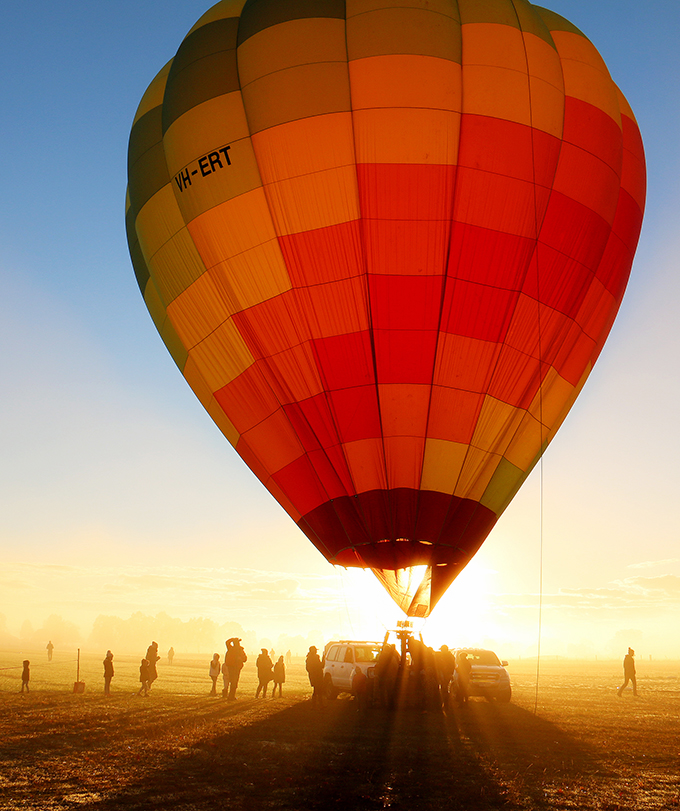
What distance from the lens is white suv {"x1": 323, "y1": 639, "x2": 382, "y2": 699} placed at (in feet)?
54.3

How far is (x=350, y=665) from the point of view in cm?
1664

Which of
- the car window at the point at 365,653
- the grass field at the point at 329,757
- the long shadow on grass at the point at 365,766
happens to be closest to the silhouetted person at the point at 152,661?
the grass field at the point at 329,757

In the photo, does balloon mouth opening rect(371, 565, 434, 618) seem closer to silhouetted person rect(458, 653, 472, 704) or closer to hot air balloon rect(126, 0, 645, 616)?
hot air balloon rect(126, 0, 645, 616)

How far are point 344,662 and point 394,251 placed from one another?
10187 mm

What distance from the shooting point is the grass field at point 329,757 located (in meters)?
7.42

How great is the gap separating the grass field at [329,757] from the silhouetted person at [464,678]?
619 mm

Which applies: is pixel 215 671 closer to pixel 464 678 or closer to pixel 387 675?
pixel 464 678

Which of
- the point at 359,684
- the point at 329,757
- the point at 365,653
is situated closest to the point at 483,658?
the point at 365,653

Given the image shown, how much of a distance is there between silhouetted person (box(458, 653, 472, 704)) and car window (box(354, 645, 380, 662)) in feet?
6.87

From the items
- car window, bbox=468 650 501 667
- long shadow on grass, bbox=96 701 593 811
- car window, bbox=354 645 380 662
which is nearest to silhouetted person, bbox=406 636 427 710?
long shadow on grass, bbox=96 701 593 811

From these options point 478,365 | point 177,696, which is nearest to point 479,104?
point 478,365

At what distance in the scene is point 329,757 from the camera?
956 centimetres

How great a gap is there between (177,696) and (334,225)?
1364 centimetres

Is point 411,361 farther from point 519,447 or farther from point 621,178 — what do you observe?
point 621,178
